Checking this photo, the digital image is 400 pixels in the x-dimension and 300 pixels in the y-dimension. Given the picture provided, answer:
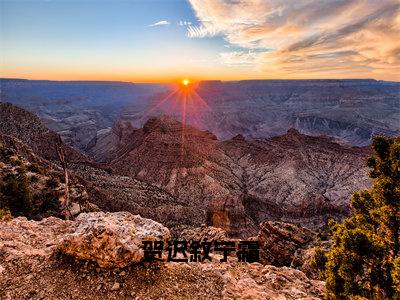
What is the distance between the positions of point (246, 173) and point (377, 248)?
90.9m

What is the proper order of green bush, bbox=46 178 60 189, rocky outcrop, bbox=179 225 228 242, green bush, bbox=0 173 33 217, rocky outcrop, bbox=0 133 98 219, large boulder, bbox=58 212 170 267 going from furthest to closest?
green bush, bbox=46 178 60 189
rocky outcrop, bbox=179 225 228 242
rocky outcrop, bbox=0 133 98 219
green bush, bbox=0 173 33 217
large boulder, bbox=58 212 170 267

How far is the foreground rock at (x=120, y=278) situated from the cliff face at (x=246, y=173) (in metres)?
38.7

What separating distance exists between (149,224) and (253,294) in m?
5.34

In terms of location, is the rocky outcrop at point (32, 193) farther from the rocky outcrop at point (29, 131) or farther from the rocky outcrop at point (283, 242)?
the rocky outcrop at point (29, 131)

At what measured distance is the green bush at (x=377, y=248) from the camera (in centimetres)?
1151

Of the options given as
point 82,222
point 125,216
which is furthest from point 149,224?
point 82,222

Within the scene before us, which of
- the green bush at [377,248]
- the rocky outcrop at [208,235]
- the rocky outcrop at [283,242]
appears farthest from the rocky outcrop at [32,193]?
the green bush at [377,248]

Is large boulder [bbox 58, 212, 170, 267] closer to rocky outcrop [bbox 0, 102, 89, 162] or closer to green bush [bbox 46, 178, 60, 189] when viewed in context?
green bush [bbox 46, 178, 60, 189]

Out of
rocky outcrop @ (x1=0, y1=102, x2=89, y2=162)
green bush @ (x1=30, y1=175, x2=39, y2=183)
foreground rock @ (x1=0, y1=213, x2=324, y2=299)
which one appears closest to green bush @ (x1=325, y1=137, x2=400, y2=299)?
foreground rock @ (x1=0, y1=213, x2=324, y2=299)

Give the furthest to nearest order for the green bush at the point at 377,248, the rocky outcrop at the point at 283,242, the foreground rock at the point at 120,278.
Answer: the rocky outcrop at the point at 283,242
the foreground rock at the point at 120,278
the green bush at the point at 377,248

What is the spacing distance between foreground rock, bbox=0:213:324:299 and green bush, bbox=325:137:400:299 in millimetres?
2168

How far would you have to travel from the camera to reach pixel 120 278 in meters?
12.3

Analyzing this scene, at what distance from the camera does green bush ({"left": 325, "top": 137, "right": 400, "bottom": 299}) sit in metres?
11.5

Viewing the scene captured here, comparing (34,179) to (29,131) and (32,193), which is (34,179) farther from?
(29,131)
